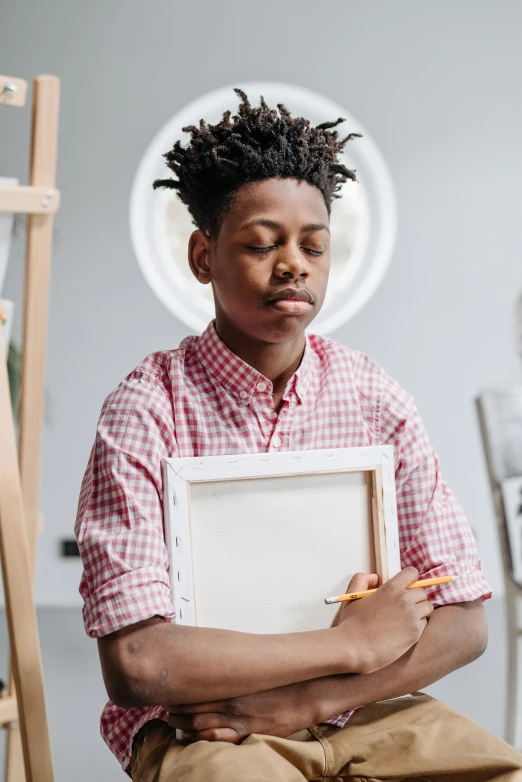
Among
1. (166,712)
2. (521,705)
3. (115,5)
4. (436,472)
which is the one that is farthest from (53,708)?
(115,5)

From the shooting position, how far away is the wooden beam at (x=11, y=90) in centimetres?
139

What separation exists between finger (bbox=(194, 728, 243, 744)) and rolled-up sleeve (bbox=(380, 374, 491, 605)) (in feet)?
1.02

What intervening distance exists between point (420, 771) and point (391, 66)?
3.27m

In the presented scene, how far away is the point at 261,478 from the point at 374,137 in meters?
2.97

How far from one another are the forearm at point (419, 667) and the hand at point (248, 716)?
1 cm

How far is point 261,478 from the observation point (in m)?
1.04

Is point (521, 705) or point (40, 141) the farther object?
point (521, 705)

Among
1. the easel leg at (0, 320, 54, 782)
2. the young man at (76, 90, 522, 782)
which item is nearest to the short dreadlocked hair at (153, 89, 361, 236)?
the young man at (76, 90, 522, 782)

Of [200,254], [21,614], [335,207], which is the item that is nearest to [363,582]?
[200,254]

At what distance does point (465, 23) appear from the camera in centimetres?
366

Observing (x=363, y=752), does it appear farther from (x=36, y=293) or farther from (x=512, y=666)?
(x=512, y=666)

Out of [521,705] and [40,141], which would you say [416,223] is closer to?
[521,705]

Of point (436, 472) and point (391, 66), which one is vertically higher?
point (391, 66)

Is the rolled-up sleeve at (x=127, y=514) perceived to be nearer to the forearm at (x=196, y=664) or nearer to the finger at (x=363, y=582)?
the forearm at (x=196, y=664)
